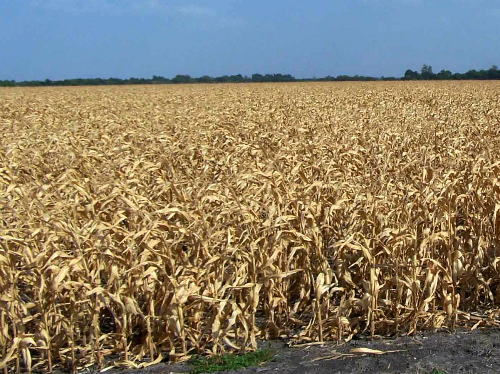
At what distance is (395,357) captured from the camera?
3619 millimetres

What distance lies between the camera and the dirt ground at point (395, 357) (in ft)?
11.5

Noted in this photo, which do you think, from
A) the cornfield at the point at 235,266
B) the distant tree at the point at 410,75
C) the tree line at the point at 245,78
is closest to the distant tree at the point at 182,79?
the tree line at the point at 245,78

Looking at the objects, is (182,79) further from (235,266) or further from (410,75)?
(235,266)

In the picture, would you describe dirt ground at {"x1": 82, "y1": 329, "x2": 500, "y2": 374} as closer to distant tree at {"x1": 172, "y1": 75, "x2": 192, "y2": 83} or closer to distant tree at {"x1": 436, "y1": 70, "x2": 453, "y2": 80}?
distant tree at {"x1": 436, "y1": 70, "x2": 453, "y2": 80}

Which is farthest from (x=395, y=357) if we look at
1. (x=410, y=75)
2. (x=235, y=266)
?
(x=410, y=75)

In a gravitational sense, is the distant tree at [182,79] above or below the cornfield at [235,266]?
above

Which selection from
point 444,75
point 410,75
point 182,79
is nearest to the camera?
point 444,75

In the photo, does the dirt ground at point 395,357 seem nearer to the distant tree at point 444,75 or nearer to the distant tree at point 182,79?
the distant tree at point 444,75

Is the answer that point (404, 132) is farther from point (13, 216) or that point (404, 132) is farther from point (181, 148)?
point (13, 216)

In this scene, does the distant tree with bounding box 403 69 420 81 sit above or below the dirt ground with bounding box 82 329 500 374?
above

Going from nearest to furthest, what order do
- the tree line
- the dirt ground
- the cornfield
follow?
the dirt ground, the cornfield, the tree line

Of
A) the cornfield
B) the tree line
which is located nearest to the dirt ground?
the cornfield

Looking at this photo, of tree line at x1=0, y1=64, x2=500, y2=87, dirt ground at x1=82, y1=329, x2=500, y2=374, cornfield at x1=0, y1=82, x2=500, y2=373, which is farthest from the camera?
tree line at x1=0, y1=64, x2=500, y2=87

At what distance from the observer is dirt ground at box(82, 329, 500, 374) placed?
349 centimetres
